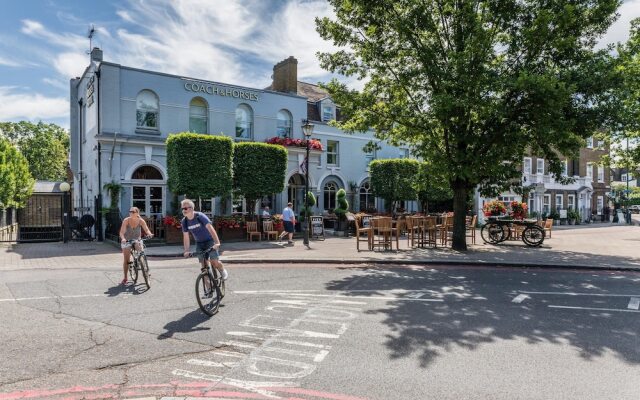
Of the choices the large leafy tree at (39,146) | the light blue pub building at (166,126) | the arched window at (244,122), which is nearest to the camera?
the light blue pub building at (166,126)

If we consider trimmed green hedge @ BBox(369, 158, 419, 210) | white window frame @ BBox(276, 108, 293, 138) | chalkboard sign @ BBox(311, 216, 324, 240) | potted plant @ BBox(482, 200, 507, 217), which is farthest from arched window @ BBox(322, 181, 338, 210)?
potted plant @ BBox(482, 200, 507, 217)

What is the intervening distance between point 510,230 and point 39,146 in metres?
61.3

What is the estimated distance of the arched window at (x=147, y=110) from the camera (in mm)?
21641

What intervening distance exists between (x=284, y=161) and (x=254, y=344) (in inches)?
645

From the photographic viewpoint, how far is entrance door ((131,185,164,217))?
2102cm

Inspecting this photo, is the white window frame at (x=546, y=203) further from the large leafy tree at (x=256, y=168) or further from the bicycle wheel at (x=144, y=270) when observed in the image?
the bicycle wheel at (x=144, y=270)

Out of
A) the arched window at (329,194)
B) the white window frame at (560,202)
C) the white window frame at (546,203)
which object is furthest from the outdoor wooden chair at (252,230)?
the white window frame at (560,202)

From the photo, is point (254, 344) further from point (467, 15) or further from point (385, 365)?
point (467, 15)

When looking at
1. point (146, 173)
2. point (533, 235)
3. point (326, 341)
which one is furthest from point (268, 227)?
point (326, 341)

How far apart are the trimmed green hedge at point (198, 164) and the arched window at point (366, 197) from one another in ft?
47.2

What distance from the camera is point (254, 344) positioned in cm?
532

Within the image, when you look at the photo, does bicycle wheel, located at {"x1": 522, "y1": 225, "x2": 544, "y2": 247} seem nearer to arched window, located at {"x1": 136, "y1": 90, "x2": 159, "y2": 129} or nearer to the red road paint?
the red road paint

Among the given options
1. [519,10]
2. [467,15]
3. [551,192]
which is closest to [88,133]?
[467,15]

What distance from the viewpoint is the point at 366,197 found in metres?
31.9
